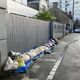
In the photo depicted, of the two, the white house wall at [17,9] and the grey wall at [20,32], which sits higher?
the white house wall at [17,9]

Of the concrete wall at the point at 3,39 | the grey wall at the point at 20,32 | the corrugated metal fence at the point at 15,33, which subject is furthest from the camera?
the grey wall at the point at 20,32

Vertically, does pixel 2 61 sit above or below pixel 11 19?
below

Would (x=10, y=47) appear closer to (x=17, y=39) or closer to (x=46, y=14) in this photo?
(x=17, y=39)

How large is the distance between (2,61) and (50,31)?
16.1m

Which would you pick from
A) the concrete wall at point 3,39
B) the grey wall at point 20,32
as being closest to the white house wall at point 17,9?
the grey wall at point 20,32

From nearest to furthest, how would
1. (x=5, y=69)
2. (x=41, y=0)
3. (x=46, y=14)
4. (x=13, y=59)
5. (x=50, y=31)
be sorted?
(x=5, y=69) < (x=13, y=59) < (x=50, y=31) < (x=46, y=14) < (x=41, y=0)

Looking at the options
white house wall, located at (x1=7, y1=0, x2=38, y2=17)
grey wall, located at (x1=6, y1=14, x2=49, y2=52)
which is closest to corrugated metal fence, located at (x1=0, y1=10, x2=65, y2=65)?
grey wall, located at (x1=6, y1=14, x2=49, y2=52)

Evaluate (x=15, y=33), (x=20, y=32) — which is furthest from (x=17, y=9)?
(x=15, y=33)

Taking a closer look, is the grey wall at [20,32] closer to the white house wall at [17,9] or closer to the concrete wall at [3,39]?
the concrete wall at [3,39]

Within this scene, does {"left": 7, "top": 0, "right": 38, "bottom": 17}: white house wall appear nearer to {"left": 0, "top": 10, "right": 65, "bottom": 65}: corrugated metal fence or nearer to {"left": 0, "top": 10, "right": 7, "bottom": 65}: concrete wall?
{"left": 0, "top": 10, "right": 65, "bottom": 65}: corrugated metal fence

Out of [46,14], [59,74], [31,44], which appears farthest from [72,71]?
[46,14]

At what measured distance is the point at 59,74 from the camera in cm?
932

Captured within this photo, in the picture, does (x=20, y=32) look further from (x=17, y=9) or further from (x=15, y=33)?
(x=17, y=9)

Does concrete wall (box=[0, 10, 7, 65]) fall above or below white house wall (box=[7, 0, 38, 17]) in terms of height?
below
